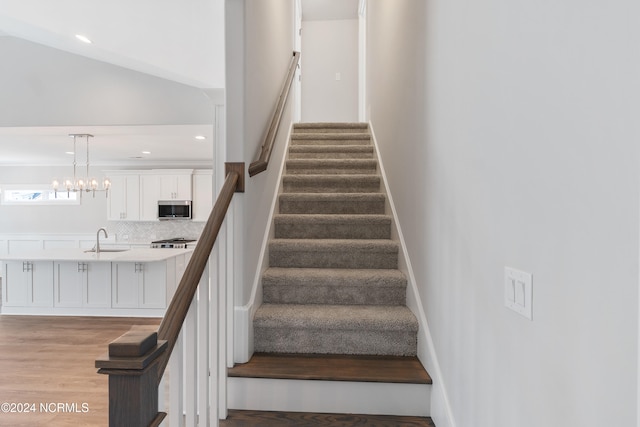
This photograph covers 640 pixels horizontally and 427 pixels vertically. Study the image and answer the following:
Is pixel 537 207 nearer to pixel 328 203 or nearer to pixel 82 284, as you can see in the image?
pixel 328 203

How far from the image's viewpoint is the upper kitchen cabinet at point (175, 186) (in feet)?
23.2

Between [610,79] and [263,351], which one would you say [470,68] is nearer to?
[610,79]

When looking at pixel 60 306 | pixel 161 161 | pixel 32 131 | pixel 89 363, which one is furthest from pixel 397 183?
pixel 161 161

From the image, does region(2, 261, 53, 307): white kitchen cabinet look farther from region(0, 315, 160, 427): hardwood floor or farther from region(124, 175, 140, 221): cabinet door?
region(124, 175, 140, 221): cabinet door

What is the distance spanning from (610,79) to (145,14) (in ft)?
9.44

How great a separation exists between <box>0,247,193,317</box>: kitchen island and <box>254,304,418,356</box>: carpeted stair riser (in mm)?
3254

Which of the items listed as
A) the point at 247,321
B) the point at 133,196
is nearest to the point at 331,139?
the point at 247,321

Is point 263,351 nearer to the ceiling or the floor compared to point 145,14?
nearer to the floor

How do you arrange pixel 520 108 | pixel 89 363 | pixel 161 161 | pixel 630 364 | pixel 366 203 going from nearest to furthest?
pixel 630 364
pixel 520 108
pixel 366 203
pixel 89 363
pixel 161 161

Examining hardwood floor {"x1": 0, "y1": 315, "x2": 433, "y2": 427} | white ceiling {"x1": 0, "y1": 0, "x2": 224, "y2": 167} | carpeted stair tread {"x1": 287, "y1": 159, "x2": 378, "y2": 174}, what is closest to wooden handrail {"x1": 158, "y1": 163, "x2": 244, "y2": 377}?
hardwood floor {"x1": 0, "y1": 315, "x2": 433, "y2": 427}

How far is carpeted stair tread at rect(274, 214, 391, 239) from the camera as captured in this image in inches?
102

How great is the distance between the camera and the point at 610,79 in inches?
24.1

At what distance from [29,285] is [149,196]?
288 cm

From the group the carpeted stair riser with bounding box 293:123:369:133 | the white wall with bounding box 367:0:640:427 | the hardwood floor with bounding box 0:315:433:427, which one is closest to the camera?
the white wall with bounding box 367:0:640:427
